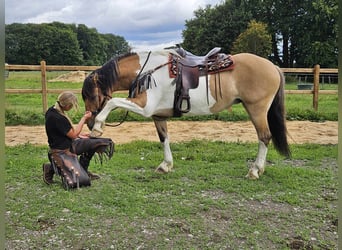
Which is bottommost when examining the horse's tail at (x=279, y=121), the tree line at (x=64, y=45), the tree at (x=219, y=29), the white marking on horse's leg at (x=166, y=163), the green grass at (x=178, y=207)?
the green grass at (x=178, y=207)

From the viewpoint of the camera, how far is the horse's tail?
13.2 ft

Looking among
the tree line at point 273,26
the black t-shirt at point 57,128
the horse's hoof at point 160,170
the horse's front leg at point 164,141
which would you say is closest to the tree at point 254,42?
the tree line at point 273,26

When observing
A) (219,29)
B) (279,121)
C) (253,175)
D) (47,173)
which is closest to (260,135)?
(279,121)

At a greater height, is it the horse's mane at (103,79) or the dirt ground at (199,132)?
the horse's mane at (103,79)

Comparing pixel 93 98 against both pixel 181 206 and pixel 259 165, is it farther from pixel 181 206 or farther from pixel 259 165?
pixel 259 165

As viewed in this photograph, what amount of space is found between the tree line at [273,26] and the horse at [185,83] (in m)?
27.2

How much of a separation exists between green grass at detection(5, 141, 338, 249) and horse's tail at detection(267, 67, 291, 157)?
0.32m

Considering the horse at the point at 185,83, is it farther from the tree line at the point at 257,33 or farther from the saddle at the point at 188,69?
the tree line at the point at 257,33

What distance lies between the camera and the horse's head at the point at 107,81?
3.65 m

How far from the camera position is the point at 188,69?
3.76m

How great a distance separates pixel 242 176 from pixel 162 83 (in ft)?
4.73

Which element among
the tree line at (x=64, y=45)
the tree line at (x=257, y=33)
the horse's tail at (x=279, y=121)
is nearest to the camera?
the horse's tail at (x=279, y=121)

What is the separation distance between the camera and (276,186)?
146 inches

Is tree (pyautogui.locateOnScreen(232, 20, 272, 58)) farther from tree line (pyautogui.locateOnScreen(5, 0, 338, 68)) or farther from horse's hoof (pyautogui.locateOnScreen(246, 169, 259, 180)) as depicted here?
horse's hoof (pyautogui.locateOnScreen(246, 169, 259, 180))
